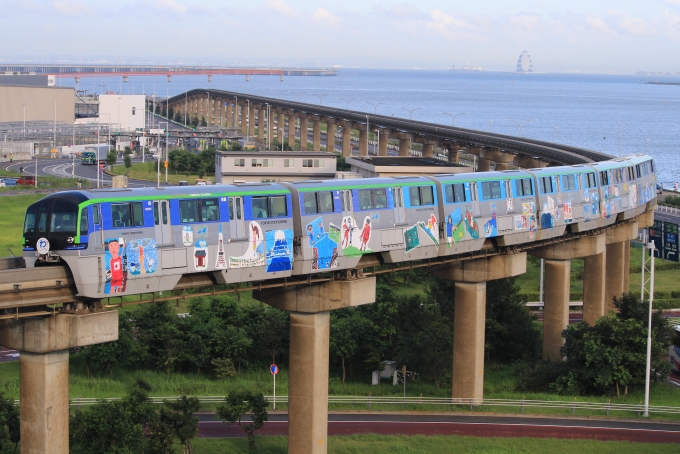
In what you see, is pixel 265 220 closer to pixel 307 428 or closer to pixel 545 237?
pixel 307 428

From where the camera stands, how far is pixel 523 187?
136 feet

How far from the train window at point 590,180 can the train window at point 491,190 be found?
9.59 m

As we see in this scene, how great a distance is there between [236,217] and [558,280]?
25.6 metres

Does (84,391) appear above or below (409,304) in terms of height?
below

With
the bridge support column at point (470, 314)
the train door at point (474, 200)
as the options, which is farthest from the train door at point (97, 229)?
the bridge support column at point (470, 314)

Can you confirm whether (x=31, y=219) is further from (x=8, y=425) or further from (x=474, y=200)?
(x=474, y=200)

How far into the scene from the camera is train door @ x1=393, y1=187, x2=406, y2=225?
34.4 m

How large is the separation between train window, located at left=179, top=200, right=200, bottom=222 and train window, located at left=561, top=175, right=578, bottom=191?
2231 cm

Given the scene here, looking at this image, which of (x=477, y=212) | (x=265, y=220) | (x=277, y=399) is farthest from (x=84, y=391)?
(x=477, y=212)

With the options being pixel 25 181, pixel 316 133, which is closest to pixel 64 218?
pixel 25 181

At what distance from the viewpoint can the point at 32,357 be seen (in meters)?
26.1

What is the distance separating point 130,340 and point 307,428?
588 inches

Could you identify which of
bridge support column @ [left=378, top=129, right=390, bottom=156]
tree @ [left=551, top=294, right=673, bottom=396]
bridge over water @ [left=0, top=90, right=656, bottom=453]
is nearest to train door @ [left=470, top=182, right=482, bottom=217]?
bridge over water @ [left=0, top=90, right=656, bottom=453]

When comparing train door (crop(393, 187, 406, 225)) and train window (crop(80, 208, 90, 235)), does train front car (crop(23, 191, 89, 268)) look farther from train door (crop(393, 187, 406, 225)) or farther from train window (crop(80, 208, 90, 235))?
train door (crop(393, 187, 406, 225))
